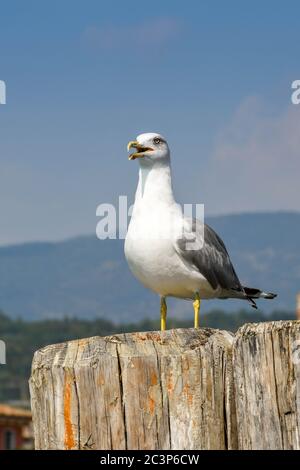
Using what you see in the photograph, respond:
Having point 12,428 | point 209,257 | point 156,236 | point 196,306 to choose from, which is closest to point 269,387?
point 156,236

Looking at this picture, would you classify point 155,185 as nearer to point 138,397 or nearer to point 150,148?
point 150,148

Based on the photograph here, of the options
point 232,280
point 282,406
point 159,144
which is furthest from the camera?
point 232,280

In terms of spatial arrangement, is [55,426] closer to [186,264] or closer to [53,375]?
[53,375]

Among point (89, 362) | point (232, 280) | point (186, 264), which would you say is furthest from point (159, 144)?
point (89, 362)

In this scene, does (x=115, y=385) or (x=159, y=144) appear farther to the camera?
(x=159, y=144)

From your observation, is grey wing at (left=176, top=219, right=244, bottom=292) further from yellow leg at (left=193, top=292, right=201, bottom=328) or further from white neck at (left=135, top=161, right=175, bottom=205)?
white neck at (left=135, top=161, right=175, bottom=205)

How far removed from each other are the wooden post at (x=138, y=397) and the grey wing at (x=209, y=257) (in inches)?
136

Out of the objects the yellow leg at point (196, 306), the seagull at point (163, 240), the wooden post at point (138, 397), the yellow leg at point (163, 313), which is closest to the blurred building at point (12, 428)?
the yellow leg at point (196, 306)

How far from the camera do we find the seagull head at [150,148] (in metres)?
8.54

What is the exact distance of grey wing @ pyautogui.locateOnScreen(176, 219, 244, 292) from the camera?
29.0ft

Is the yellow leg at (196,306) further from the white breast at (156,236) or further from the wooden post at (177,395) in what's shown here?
the wooden post at (177,395)
